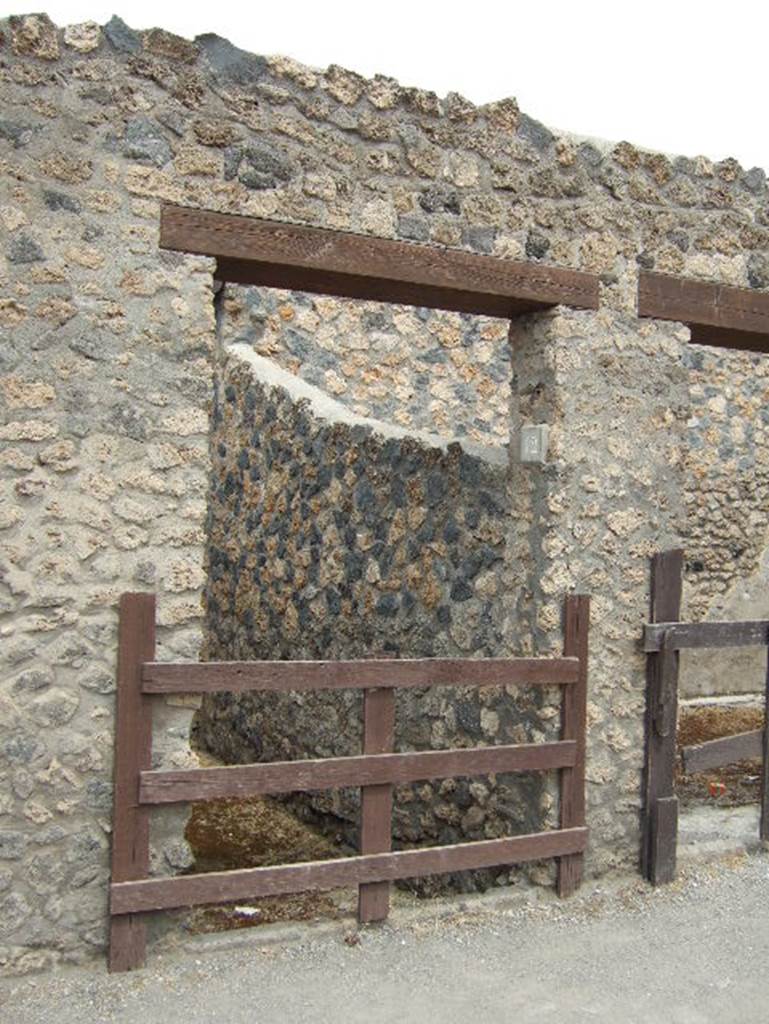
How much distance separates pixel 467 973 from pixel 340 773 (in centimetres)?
83

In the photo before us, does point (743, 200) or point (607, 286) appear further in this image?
point (743, 200)

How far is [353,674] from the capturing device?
4266 millimetres

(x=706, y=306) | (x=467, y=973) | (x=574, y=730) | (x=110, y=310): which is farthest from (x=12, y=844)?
(x=706, y=306)

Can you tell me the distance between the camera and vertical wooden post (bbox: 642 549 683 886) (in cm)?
491

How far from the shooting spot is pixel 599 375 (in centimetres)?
488

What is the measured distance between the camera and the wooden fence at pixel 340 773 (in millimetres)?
3816

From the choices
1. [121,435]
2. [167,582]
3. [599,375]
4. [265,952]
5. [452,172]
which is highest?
[452,172]

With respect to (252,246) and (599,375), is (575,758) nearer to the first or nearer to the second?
(599,375)

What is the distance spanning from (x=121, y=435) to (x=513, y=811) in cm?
246

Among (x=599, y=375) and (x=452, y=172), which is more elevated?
(x=452, y=172)

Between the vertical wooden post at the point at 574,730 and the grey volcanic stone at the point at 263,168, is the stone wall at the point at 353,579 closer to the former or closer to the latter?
the vertical wooden post at the point at 574,730

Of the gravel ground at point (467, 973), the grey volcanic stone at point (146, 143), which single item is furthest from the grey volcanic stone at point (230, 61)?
the gravel ground at point (467, 973)

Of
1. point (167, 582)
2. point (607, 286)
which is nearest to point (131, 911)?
point (167, 582)

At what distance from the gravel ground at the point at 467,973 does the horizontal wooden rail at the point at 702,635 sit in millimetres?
1105
